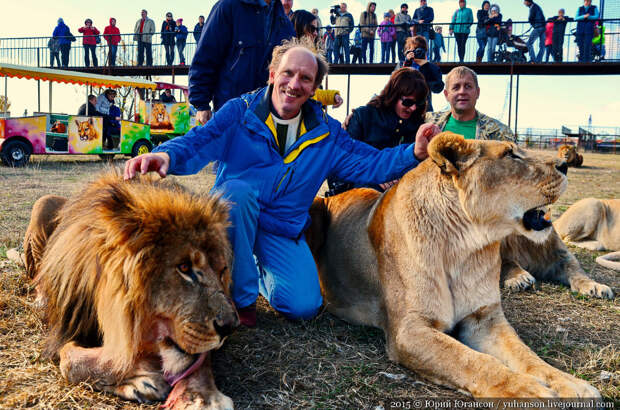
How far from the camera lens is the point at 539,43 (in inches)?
674

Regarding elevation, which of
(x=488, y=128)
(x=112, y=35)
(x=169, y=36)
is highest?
(x=112, y=35)

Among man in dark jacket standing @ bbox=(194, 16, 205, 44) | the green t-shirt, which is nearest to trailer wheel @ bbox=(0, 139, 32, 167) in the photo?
man in dark jacket standing @ bbox=(194, 16, 205, 44)

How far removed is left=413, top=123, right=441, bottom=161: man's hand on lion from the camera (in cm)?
293

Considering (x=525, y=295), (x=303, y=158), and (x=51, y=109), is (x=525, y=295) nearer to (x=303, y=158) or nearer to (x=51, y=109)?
(x=303, y=158)

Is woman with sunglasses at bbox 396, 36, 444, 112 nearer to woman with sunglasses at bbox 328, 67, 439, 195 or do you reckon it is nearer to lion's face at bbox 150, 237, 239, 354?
woman with sunglasses at bbox 328, 67, 439, 195

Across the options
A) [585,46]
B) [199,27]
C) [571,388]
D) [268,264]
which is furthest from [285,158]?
[199,27]

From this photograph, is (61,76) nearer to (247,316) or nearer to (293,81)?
(293,81)

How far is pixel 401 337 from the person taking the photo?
2494 millimetres

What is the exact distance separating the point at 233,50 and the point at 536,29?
52.0 feet

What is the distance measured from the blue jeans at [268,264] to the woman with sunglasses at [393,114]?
1048 millimetres

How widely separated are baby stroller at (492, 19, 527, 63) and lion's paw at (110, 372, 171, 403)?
1787 centimetres

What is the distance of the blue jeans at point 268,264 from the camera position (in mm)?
2992

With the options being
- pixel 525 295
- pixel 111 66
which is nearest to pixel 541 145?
pixel 111 66

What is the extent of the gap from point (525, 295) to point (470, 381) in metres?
1.85
